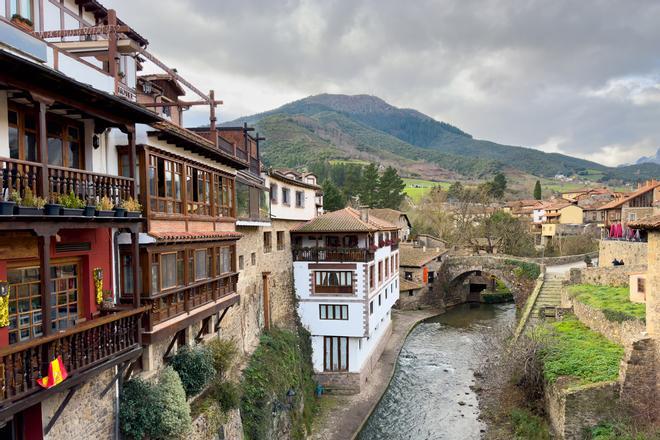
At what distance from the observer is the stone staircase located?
3157cm

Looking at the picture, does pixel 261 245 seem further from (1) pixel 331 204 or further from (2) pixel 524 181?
(2) pixel 524 181

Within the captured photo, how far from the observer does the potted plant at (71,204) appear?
7.79 metres

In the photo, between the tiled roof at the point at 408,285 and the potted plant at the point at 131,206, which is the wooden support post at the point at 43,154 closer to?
the potted plant at the point at 131,206

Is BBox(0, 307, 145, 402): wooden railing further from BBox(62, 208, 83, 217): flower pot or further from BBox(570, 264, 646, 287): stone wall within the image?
BBox(570, 264, 646, 287): stone wall

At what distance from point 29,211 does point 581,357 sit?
22.4 meters

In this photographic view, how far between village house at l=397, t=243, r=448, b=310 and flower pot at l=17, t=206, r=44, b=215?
43.8 metres

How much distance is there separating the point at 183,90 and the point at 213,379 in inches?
565

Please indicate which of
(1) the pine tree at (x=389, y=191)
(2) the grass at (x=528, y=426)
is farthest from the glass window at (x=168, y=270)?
(1) the pine tree at (x=389, y=191)

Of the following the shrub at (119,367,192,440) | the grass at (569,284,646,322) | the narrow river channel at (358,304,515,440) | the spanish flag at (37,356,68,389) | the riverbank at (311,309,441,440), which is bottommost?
the narrow river channel at (358,304,515,440)

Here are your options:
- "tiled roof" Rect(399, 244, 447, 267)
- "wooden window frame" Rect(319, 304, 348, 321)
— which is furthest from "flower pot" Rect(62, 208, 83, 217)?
"tiled roof" Rect(399, 244, 447, 267)

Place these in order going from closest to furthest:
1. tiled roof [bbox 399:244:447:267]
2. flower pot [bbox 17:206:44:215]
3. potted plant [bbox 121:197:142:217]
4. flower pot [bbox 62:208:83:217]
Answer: flower pot [bbox 17:206:44:215] → flower pot [bbox 62:208:83:217] → potted plant [bbox 121:197:142:217] → tiled roof [bbox 399:244:447:267]

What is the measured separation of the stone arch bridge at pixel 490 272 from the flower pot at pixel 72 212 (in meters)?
43.8

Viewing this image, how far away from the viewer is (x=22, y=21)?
905cm

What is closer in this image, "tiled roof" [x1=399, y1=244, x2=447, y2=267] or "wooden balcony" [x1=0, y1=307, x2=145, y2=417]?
"wooden balcony" [x1=0, y1=307, x2=145, y2=417]
